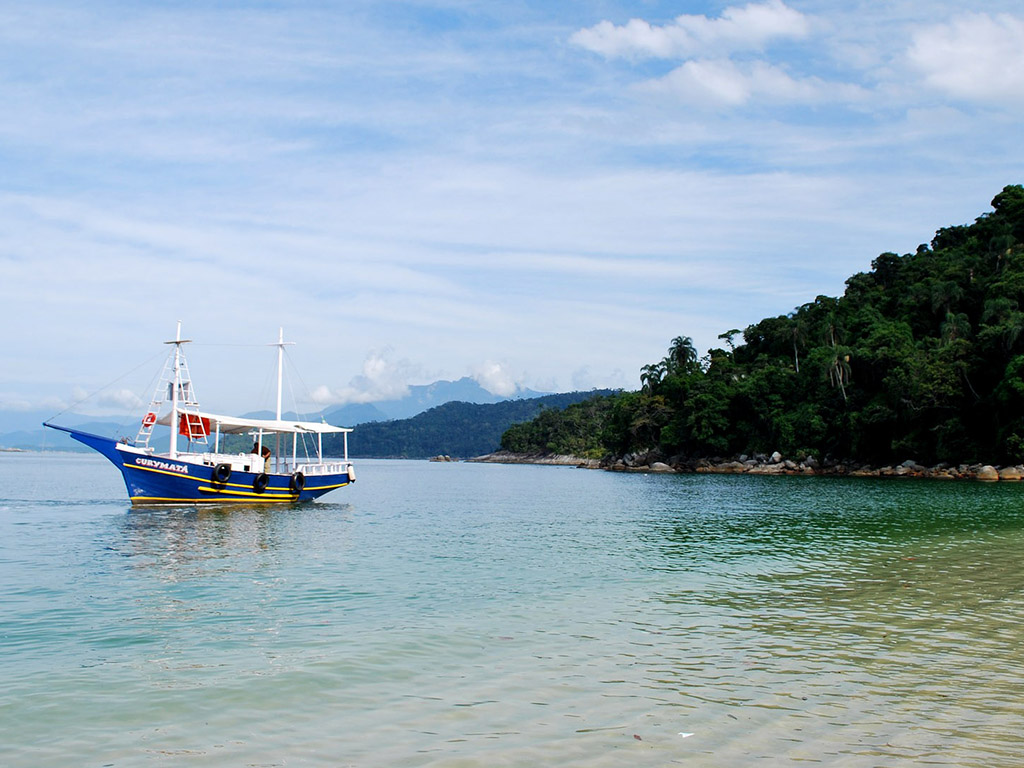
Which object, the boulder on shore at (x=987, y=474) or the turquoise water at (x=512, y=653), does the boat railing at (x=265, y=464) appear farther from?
the boulder on shore at (x=987, y=474)

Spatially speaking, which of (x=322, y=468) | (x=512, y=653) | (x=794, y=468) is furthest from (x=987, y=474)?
(x=512, y=653)

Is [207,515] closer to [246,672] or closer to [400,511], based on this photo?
[400,511]

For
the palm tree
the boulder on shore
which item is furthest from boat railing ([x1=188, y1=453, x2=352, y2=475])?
the palm tree

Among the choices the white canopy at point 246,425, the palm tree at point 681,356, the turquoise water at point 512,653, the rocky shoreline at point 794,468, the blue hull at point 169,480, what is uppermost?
the palm tree at point 681,356

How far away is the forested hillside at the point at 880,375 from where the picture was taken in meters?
69.8

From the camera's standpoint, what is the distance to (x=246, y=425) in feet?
133

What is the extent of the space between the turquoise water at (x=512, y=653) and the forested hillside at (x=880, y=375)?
51.6 m

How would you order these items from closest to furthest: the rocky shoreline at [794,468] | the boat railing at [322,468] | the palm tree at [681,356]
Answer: the boat railing at [322,468], the rocky shoreline at [794,468], the palm tree at [681,356]

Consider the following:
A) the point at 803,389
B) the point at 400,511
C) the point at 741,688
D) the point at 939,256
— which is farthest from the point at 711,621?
the point at 939,256

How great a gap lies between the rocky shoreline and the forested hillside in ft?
4.34

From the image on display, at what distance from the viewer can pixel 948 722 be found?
7.87 metres

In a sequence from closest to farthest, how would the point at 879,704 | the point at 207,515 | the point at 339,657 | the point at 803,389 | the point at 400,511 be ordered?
the point at 879,704
the point at 339,657
the point at 207,515
the point at 400,511
the point at 803,389

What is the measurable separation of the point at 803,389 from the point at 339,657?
8790cm

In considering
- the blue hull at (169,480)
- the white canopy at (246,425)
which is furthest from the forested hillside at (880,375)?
the blue hull at (169,480)
